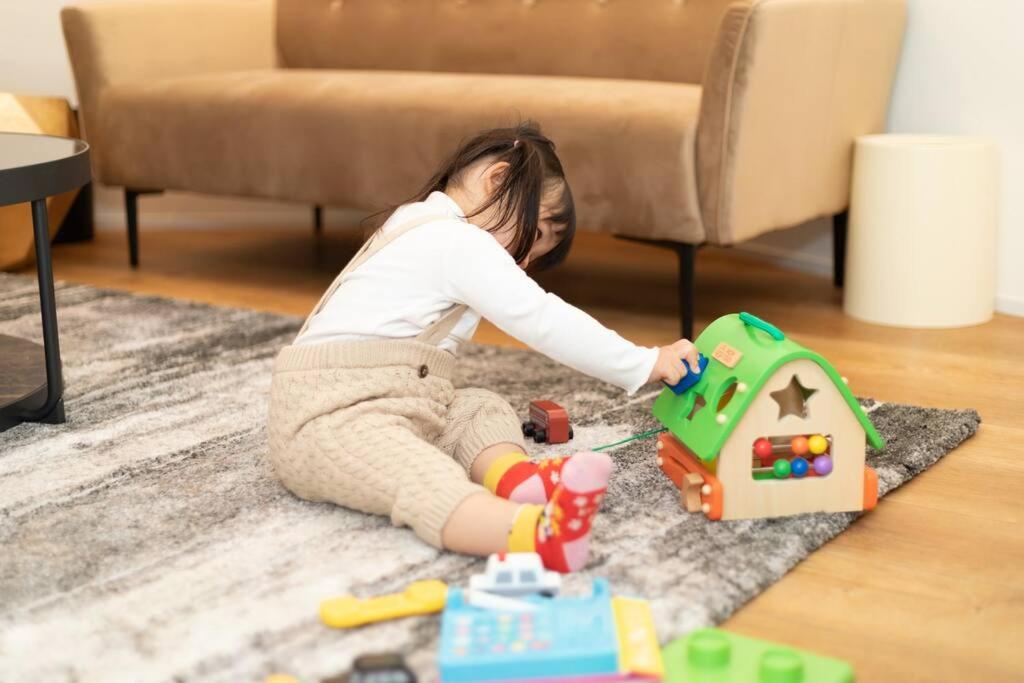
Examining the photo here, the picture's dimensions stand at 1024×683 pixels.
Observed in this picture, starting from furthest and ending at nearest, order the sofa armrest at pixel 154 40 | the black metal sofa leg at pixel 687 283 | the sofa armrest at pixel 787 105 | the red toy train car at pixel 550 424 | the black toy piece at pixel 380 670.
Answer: the sofa armrest at pixel 154 40 → the black metal sofa leg at pixel 687 283 → the sofa armrest at pixel 787 105 → the red toy train car at pixel 550 424 → the black toy piece at pixel 380 670

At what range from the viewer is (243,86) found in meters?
2.54

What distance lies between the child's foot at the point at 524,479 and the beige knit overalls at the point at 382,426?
5 cm

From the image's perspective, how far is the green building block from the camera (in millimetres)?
916

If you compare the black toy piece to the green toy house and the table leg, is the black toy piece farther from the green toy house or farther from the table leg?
the table leg

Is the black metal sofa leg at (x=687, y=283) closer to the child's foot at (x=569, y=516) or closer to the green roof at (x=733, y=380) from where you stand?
the green roof at (x=733, y=380)

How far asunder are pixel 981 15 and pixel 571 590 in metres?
1.67

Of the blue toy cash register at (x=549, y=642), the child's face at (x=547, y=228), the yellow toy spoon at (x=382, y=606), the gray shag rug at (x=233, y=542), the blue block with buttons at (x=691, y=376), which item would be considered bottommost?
the gray shag rug at (x=233, y=542)

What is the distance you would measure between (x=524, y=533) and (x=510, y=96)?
1.21 metres

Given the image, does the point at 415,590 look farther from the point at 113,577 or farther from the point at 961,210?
the point at 961,210

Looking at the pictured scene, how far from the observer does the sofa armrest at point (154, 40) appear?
104 inches

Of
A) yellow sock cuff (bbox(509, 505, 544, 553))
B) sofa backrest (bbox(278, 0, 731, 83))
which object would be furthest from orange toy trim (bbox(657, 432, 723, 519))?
sofa backrest (bbox(278, 0, 731, 83))

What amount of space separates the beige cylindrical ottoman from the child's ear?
104 centimetres

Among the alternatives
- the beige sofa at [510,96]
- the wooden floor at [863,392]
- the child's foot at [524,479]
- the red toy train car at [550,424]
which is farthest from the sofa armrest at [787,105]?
the child's foot at [524,479]

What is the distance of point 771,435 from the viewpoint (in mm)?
1271
